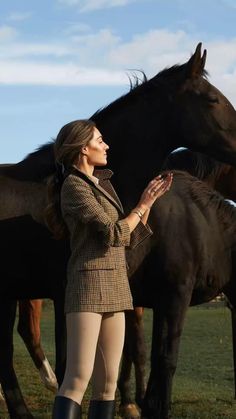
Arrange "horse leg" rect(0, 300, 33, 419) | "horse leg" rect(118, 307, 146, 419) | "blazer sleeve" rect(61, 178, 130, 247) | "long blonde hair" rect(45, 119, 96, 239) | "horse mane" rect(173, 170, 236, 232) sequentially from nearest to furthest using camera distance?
"blazer sleeve" rect(61, 178, 130, 247)
"long blonde hair" rect(45, 119, 96, 239)
"horse leg" rect(0, 300, 33, 419)
"horse mane" rect(173, 170, 236, 232)
"horse leg" rect(118, 307, 146, 419)

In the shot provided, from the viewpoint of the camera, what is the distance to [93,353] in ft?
15.0

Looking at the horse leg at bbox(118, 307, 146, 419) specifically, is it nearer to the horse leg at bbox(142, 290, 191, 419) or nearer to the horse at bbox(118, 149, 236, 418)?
→ the horse at bbox(118, 149, 236, 418)

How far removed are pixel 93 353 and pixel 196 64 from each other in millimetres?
2771

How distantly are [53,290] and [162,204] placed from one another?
1437mm

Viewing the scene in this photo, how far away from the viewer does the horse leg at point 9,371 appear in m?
7.31

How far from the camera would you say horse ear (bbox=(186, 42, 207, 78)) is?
639 centimetres

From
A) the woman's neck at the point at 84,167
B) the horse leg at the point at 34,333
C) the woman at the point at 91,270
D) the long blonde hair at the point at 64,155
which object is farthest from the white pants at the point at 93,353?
the horse leg at the point at 34,333

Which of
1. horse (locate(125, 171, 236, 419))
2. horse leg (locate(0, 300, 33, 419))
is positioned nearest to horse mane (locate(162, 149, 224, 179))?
horse (locate(125, 171, 236, 419))

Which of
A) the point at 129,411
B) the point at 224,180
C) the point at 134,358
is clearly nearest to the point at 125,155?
the point at 224,180

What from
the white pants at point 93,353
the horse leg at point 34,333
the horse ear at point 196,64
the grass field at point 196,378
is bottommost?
the grass field at point 196,378

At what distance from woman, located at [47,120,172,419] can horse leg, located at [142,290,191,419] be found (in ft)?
7.82

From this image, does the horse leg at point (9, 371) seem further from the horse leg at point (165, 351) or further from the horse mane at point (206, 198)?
the horse mane at point (206, 198)

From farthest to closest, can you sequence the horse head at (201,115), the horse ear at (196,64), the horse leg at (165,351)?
the horse leg at (165,351), the horse ear at (196,64), the horse head at (201,115)

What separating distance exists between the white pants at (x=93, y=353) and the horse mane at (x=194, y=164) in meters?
3.95
